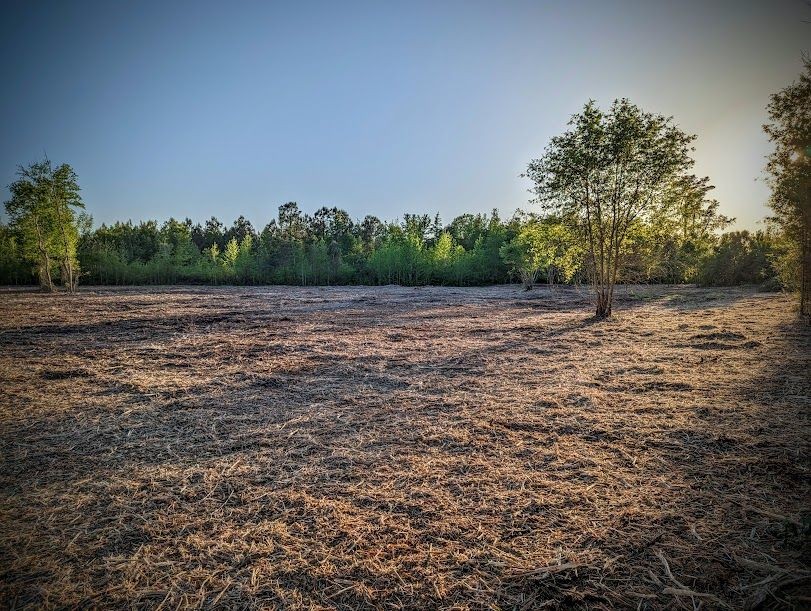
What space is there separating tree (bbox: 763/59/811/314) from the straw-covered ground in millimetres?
5828

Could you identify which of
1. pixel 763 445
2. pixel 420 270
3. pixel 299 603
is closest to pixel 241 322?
pixel 299 603

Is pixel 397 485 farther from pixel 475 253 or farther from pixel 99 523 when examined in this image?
pixel 475 253

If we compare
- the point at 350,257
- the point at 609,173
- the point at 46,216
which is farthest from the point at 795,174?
the point at 350,257

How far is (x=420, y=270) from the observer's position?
63281 millimetres

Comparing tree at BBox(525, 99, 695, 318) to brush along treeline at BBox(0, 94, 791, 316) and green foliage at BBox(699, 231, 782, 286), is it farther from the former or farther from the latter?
green foliage at BBox(699, 231, 782, 286)

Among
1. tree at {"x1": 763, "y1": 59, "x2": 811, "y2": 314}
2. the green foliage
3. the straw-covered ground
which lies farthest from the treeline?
the straw-covered ground

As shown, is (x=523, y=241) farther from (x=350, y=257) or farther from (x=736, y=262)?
(x=350, y=257)

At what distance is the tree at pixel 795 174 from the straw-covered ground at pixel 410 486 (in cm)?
583

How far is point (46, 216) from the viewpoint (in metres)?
32.9

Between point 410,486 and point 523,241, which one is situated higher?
point 523,241

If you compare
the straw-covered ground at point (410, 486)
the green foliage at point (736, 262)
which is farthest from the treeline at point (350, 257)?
the straw-covered ground at point (410, 486)

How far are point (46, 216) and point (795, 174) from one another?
5005 cm

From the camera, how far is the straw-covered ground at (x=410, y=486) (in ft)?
7.36

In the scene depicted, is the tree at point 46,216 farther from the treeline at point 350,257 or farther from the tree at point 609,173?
the tree at point 609,173
